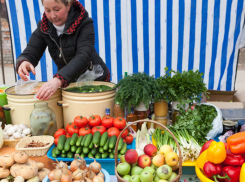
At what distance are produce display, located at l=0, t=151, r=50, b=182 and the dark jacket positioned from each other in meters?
0.81

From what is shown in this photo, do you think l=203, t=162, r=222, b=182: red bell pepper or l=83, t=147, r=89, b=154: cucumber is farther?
A: l=83, t=147, r=89, b=154: cucumber

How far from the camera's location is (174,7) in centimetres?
361

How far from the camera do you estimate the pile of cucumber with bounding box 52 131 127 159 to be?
1666mm

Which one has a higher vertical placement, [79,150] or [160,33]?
[160,33]

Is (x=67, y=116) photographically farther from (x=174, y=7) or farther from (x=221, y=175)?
(x=174, y=7)

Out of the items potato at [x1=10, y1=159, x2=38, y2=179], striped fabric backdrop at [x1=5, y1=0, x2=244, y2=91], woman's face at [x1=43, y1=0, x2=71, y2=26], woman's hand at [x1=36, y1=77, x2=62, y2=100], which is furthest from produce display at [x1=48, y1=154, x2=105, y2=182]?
striped fabric backdrop at [x1=5, y1=0, x2=244, y2=91]

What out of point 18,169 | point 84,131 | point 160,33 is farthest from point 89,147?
point 160,33

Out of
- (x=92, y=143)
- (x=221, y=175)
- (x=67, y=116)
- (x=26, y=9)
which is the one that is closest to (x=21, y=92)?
(x=67, y=116)

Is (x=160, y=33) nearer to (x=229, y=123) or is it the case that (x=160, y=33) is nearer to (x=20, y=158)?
(x=229, y=123)

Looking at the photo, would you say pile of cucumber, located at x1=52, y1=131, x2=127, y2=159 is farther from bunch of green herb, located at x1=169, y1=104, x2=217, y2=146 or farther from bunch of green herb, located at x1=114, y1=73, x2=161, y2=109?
bunch of green herb, located at x1=169, y1=104, x2=217, y2=146

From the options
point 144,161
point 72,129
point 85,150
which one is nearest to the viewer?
point 144,161

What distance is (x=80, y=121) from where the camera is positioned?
194cm

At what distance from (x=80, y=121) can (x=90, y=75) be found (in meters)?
0.73

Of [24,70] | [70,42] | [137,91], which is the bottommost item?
[137,91]
